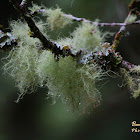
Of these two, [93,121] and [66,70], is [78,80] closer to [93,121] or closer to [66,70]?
[66,70]

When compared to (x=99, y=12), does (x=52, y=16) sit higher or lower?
lower

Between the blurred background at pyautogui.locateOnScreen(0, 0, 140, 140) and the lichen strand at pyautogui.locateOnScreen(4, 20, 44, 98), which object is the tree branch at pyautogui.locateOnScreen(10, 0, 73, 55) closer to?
the lichen strand at pyautogui.locateOnScreen(4, 20, 44, 98)

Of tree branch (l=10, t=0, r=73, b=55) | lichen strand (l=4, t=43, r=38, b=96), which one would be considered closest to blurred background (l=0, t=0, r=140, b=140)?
lichen strand (l=4, t=43, r=38, b=96)

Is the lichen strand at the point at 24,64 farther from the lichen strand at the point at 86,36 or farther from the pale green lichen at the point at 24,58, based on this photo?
the lichen strand at the point at 86,36

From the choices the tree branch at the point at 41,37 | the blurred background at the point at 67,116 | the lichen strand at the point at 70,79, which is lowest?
the lichen strand at the point at 70,79

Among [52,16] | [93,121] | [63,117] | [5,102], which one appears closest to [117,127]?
[93,121]

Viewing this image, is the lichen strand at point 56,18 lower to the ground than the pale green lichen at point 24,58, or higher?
higher

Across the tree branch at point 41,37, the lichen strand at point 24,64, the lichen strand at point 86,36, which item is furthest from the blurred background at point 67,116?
the tree branch at point 41,37

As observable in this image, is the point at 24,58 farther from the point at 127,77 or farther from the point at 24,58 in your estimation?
the point at 127,77
